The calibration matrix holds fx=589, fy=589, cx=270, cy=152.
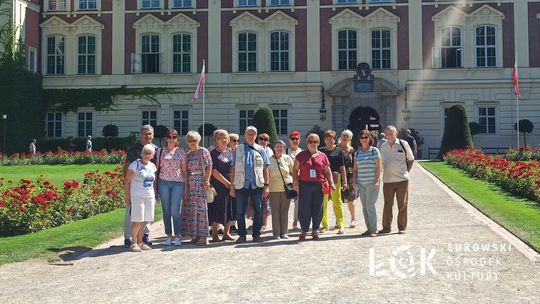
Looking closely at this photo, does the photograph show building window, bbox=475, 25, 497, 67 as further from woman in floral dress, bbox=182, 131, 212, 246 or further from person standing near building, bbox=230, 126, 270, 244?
woman in floral dress, bbox=182, 131, 212, 246

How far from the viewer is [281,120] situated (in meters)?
34.5

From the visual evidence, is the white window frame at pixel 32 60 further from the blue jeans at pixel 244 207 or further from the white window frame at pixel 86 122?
the blue jeans at pixel 244 207

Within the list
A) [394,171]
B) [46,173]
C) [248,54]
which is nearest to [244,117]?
[248,54]

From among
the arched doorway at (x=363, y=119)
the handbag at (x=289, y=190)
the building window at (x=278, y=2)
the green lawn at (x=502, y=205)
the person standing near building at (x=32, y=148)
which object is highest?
the building window at (x=278, y=2)

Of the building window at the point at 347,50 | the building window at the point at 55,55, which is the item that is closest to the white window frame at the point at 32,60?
the building window at the point at 55,55

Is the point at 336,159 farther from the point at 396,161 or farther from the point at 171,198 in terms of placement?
the point at 171,198

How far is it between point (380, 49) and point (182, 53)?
38.4 feet

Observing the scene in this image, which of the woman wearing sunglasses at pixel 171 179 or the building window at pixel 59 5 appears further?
the building window at pixel 59 5

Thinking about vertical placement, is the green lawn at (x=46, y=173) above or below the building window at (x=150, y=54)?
below

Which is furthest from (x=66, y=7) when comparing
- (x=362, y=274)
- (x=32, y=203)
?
(x=362, y=274)

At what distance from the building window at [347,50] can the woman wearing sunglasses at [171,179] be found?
25564 millimetres

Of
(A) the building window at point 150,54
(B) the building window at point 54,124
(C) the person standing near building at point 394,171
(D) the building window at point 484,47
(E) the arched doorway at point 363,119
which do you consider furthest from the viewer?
(B) the building window at point 54,124

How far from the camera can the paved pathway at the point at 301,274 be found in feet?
21.1

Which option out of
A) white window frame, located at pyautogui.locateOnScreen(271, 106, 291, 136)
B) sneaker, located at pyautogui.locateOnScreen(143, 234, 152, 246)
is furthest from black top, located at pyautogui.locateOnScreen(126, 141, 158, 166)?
white window frame, located at pyautogui.locateOnScreen(271, 106, 291, 136)
